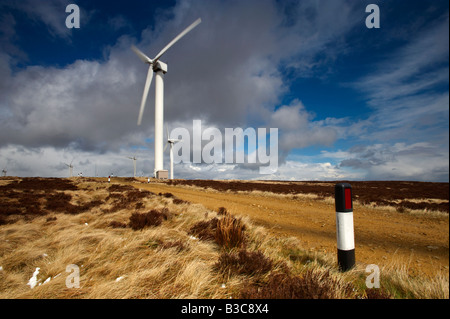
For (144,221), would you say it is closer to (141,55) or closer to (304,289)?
(304,289)

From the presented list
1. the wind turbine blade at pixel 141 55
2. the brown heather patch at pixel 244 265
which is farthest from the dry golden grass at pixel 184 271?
the wind turbine blade at pixel 141 55

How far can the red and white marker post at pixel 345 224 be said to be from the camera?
301cm

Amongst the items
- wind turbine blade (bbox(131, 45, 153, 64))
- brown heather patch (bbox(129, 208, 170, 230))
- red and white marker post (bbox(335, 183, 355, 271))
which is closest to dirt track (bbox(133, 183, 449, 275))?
red and white marker post (bbox(335, 183, 355, 271))

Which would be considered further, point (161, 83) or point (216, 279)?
point (161, 83)

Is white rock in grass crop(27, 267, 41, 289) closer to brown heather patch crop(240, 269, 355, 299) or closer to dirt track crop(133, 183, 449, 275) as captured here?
brown heather patch crop(240, 269, 355, 299)

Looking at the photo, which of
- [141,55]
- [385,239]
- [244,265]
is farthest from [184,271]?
[141,55]

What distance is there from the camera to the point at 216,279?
2.98 meters

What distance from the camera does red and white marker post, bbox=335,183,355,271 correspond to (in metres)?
3.01

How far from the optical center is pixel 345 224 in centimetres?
301

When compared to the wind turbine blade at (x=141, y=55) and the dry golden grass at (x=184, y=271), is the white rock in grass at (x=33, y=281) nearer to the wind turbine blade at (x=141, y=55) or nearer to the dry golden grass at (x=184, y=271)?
the dry golden grass at (x=184, y=271)
